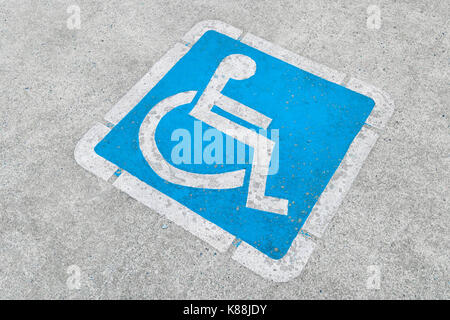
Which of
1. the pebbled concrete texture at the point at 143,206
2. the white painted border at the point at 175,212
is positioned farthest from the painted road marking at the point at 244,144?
the pebbled concrete texture at the point at 143,206

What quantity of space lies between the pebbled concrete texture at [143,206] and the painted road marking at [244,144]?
15cm

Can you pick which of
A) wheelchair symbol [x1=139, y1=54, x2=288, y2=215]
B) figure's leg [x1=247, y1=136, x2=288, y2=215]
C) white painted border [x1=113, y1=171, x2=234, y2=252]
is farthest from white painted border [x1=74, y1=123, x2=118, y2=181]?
figure's leg [x1=247, y1=136, x2=288, y2=215]

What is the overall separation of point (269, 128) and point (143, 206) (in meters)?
1.67

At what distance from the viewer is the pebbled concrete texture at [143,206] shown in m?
3.47

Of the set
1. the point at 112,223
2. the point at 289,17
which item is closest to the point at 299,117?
the point at 289,17

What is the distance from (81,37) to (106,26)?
384 mm

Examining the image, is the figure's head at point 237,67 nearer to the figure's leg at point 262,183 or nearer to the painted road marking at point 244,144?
the painted road marking at point 244,144

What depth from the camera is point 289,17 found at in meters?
5.31

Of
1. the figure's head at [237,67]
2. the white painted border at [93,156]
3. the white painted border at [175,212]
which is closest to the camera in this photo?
the white painted border at [175,212]

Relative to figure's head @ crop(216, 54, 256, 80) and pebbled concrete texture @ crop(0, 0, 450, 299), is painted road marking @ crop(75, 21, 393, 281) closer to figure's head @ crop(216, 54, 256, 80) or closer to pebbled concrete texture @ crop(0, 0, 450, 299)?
figure's head @ crop(216, 54, 256, 80)

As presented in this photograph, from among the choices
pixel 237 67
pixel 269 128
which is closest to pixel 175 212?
pixel 269 128

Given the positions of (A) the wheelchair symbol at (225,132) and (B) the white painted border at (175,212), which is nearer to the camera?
(B) the white painted border at (175,212)

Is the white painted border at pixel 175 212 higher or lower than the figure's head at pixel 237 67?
lower

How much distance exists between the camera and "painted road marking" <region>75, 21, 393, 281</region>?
3.71 m
